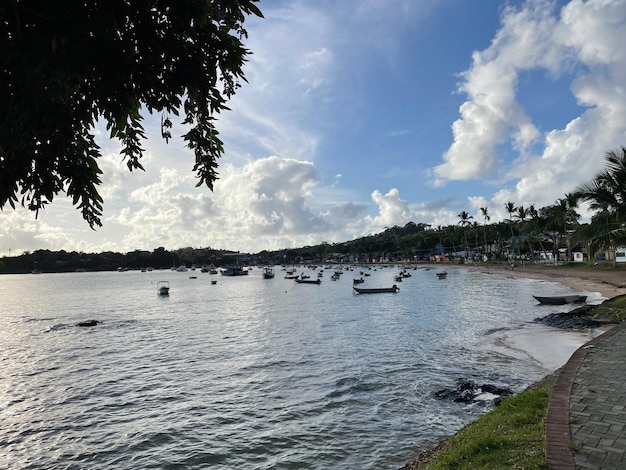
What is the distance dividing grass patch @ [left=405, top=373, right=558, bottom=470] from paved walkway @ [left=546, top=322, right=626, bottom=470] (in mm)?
258

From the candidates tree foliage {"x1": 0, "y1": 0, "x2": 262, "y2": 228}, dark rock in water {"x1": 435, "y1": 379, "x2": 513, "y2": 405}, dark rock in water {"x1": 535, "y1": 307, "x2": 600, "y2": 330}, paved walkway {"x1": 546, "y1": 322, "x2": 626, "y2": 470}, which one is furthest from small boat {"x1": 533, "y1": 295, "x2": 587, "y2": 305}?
A: tree foliage {"x1": 0, "y1": 0, "x2": 262, "y2": 228}

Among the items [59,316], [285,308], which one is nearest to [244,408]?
[285,308]

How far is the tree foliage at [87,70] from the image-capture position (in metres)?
3.24

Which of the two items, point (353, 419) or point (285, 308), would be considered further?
point (285, 308)

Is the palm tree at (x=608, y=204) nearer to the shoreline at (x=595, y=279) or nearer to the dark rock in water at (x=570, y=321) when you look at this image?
the dark rock in water at (x=570, y=321)

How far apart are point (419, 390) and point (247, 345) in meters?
14.5

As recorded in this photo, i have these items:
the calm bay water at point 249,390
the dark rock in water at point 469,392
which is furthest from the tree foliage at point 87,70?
the dark rock in water at point 469,392

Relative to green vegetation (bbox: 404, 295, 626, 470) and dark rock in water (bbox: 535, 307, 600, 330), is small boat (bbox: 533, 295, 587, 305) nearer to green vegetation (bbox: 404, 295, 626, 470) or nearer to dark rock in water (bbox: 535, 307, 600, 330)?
dark rock in water (bbox: 535, 307, 600, 330)

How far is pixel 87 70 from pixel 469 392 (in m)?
14.8

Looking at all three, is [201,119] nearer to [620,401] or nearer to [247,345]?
[620,401]

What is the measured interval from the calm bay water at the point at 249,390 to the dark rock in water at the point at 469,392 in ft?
1.66

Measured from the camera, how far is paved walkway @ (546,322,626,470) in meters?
5.80

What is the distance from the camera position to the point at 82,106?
4.13m

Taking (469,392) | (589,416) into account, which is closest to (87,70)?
(589,416)
